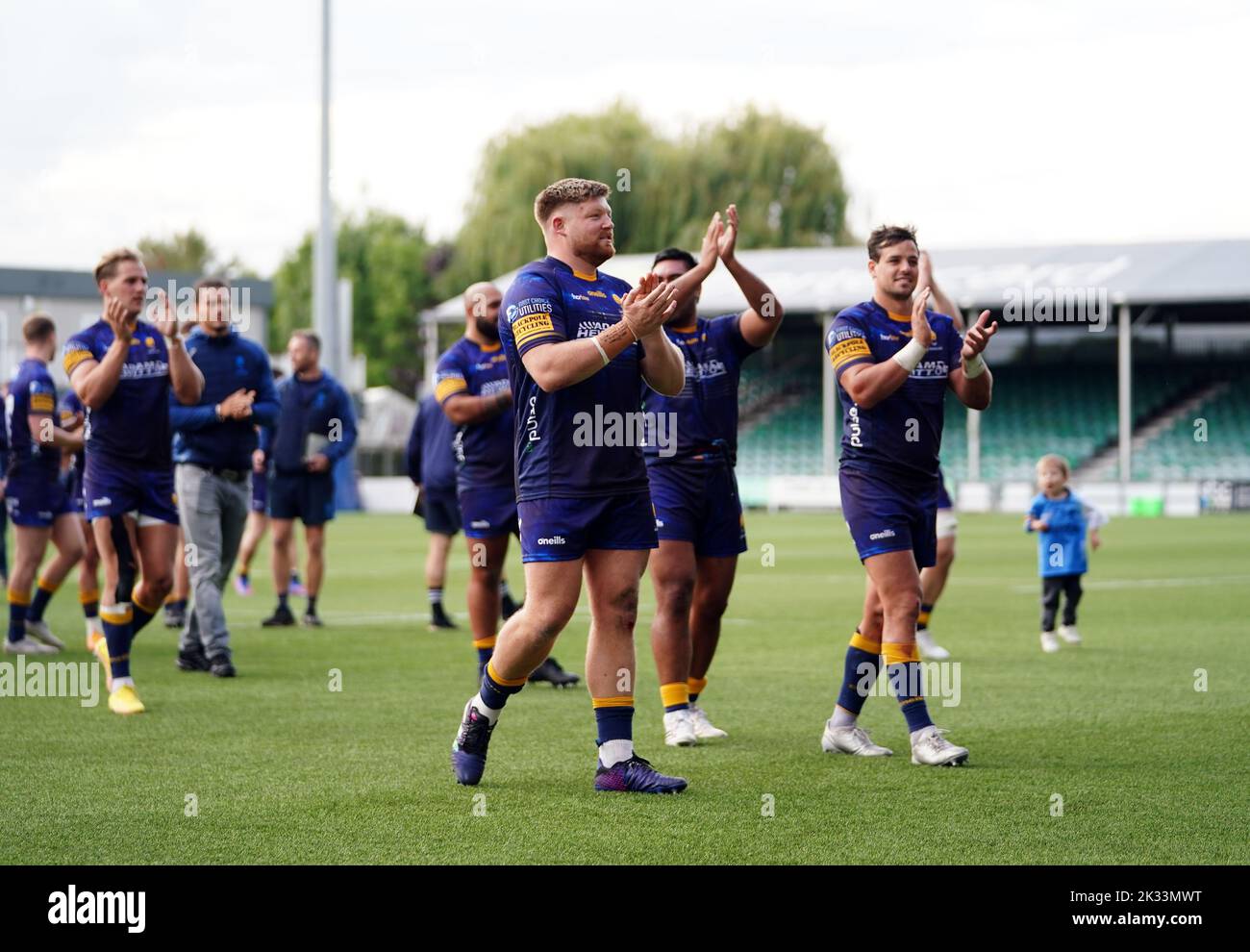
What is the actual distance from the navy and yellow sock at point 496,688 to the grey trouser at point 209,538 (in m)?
4.08

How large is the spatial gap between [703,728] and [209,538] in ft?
12.8

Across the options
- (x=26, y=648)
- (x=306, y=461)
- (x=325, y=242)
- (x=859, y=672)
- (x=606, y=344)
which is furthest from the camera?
(x=325, y=242)

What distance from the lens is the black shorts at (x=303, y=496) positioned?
14211 mm

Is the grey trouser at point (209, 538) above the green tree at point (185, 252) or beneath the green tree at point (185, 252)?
beneath

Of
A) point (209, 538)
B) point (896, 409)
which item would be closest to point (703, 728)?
point (896, 409)

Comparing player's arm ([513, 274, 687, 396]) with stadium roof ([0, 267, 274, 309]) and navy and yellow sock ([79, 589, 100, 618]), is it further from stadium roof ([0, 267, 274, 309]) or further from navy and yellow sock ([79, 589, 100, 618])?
stadium roof ([0, 267, 274, 309])

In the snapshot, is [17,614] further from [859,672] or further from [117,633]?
[859,672]

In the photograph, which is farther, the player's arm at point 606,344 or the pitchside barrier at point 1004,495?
the pitchside barrier at point 1004,495

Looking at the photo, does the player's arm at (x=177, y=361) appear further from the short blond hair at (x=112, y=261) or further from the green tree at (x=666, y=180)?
the green tree at (x=666, y=180)

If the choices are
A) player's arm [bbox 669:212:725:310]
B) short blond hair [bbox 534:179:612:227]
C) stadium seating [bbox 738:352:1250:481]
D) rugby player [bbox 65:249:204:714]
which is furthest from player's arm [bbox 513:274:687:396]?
stadium seating [bbox 738:352:1250:481]

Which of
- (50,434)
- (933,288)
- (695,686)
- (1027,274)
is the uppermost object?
(1027,274)

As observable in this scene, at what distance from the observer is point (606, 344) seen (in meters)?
6.09

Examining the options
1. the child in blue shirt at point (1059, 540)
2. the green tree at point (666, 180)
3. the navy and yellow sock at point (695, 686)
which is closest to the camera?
the navy and yellow sock at point (695, 686)

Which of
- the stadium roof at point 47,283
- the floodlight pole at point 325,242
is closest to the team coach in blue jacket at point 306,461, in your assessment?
the floodlight pole at point 325,242
